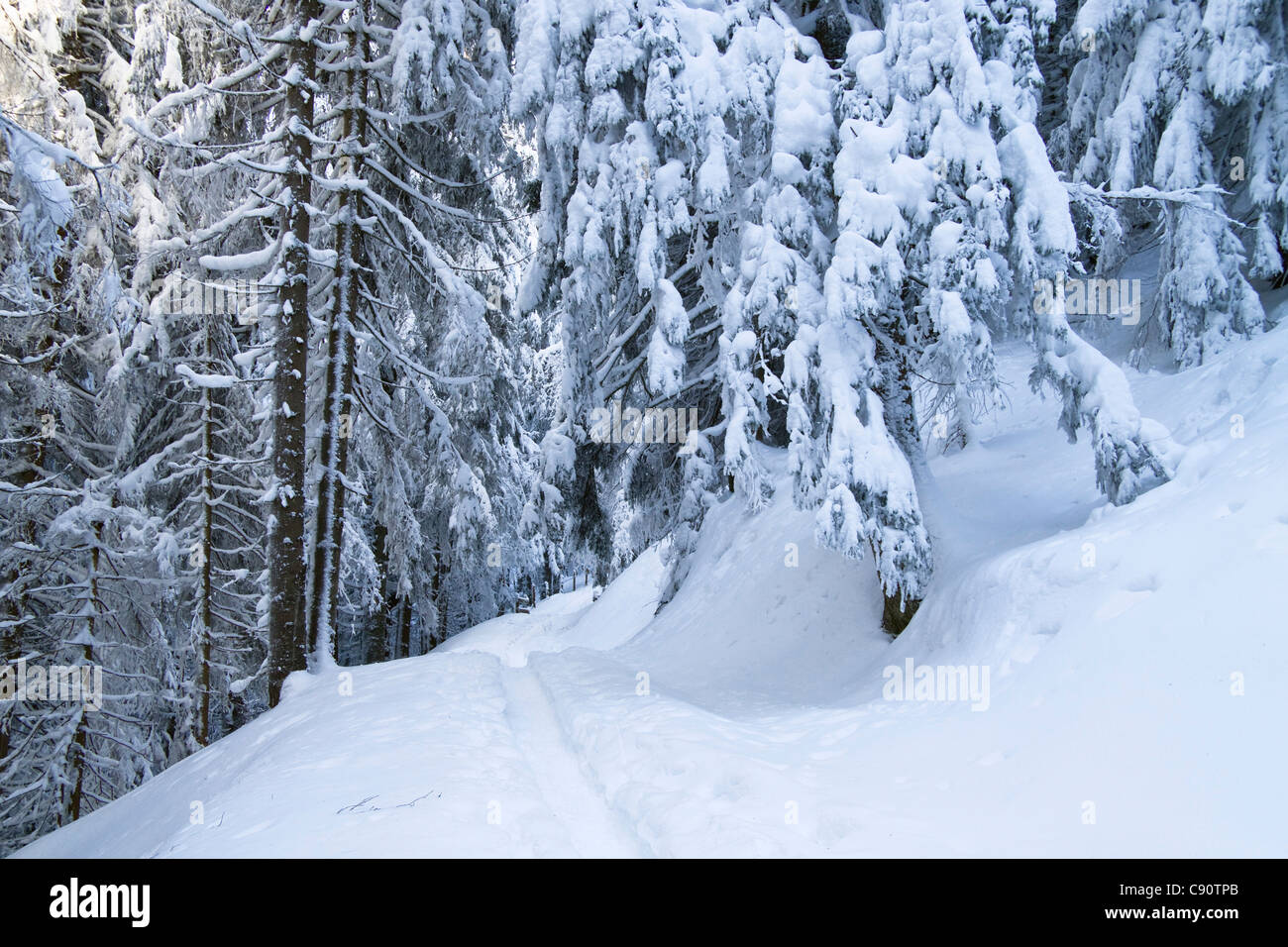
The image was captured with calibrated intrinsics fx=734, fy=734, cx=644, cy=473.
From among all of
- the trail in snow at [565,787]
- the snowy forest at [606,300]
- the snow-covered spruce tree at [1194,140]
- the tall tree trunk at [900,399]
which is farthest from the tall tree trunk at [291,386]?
the snow-covered spruce tree at [1194,140]

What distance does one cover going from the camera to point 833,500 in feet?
20.4

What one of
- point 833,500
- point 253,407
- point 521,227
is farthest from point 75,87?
point 833,500

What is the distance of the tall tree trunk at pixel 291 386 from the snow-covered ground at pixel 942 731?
99 centimetres

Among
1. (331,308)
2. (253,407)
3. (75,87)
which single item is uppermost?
(75,87)

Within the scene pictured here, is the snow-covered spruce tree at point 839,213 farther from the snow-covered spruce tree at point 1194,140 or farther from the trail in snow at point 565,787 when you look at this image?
the trail in snow at point 565,787
